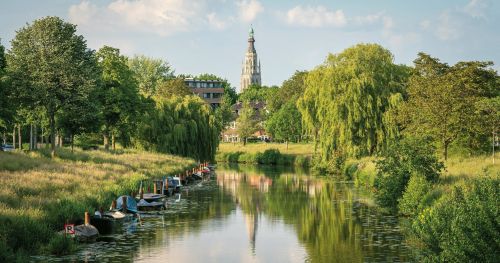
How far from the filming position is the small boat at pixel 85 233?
1252 inches

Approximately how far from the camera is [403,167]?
137 feet

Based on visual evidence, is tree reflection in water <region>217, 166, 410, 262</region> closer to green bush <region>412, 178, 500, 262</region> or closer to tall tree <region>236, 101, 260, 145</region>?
green bush <region>412, 178, 500, 262</region>

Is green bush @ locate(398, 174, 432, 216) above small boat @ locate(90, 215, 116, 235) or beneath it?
above

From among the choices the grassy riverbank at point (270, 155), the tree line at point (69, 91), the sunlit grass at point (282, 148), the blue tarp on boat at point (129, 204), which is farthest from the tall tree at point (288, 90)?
the blue tarp on boat at point (129, 204)

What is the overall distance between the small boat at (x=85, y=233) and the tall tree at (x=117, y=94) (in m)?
36.9

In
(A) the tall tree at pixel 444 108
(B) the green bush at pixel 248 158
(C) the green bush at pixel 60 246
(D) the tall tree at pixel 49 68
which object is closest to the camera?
(C) the green bush at pixel 60 246

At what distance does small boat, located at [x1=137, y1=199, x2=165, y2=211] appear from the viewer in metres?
45.5

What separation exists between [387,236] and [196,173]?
3958 centimetres

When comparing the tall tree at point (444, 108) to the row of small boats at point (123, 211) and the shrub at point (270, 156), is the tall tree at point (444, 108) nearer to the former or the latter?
the row of small boats at point (123, 211)

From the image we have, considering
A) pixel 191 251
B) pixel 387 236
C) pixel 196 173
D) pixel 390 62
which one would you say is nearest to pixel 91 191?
pixel 191 251

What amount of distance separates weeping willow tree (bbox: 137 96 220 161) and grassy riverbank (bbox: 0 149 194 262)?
13.3 m

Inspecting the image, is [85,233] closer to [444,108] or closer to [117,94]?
[444,108]

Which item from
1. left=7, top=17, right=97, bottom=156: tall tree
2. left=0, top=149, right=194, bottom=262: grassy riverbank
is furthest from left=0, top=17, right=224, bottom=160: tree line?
left=0, top=149, right=194, bottom=262: grassy riverbank

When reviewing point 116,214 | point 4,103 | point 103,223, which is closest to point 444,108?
point 116,214
